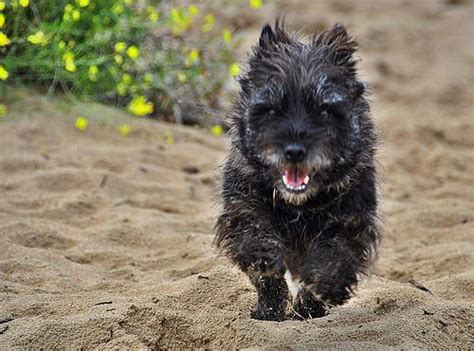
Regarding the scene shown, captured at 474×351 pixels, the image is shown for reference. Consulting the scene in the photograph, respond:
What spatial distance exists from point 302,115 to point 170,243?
6.85 feet

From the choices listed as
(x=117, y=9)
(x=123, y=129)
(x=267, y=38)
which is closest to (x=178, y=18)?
(x=117, y=9)

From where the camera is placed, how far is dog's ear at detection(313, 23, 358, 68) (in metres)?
4.33

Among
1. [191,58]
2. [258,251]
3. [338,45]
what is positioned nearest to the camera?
[258,251]

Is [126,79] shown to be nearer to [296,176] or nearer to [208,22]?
[208,22]

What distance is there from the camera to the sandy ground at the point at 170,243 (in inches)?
159

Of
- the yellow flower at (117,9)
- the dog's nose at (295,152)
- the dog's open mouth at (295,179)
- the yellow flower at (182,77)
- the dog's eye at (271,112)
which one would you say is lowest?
the yellow flower at (182,77)

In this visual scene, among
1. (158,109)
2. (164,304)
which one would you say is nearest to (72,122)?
(158,109)

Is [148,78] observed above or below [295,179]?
below

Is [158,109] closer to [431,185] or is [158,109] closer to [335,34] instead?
[431,185]

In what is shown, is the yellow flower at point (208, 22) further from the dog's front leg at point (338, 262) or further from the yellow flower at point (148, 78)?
the dog's front leg at point (338, 262)

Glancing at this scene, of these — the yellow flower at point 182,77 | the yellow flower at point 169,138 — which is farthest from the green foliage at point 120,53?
the yellow flower at point 169,138

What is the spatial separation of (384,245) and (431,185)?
1.84m

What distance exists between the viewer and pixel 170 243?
18.7 feet

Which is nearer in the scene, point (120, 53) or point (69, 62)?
point (69, 62)
